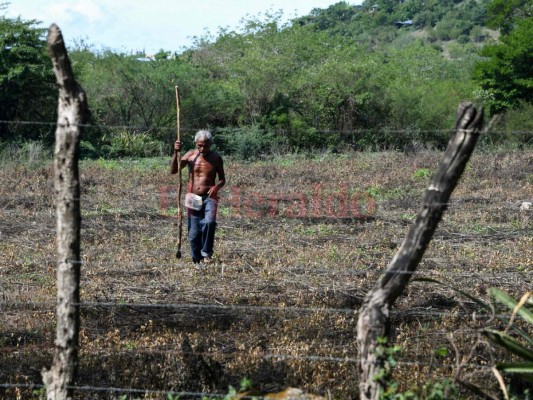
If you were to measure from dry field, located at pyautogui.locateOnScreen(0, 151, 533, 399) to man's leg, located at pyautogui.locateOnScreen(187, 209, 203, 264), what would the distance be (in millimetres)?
196

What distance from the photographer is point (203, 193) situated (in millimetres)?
9469

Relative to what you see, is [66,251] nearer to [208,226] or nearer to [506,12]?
[208,226]

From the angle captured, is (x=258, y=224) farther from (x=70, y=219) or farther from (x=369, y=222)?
(x=70, y=219)

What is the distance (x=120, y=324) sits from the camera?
6.84 metres

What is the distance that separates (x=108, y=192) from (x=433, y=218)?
11189 mm

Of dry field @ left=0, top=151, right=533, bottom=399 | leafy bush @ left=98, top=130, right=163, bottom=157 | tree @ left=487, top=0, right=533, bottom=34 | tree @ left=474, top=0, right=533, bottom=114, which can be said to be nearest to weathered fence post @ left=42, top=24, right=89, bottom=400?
dry field @ left=0, top=151, right=533, bottom=399

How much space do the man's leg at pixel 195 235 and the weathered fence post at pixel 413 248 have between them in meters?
5.16

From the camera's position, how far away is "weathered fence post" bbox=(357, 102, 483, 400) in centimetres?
424

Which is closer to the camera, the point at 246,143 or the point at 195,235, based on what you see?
the point at 195,235

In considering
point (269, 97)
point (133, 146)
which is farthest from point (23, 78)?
point (269, 97)

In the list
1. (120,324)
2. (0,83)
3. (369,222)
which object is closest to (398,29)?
(0,83)

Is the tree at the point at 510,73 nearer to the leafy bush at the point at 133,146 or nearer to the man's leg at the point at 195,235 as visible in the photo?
the leafy bush at the point at 133,146

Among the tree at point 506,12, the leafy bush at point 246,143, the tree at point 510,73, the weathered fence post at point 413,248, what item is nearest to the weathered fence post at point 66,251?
the weathered fence post at point 413,248

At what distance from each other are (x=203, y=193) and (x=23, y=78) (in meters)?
13.2
